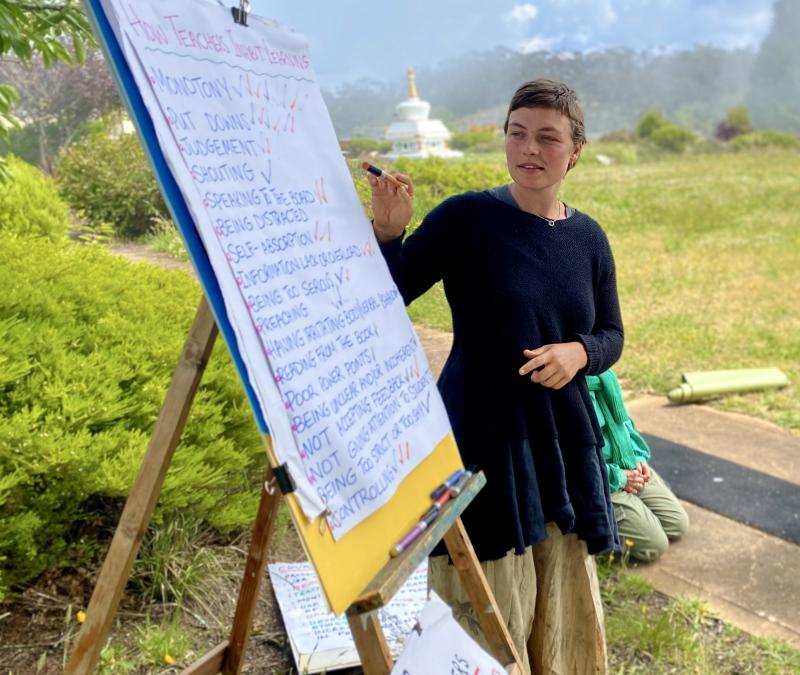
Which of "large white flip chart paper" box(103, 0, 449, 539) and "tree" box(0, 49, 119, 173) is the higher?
"tree" box(0, 49, 119, 173)

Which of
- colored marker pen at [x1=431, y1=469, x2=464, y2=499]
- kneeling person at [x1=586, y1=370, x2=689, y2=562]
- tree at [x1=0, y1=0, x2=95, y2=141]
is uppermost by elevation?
tree at [x1=0, y1=0, x2=95, y2=141]

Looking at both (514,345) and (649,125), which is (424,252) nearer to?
(514,345)

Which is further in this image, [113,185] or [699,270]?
[699,270]

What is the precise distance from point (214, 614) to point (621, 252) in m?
8.79

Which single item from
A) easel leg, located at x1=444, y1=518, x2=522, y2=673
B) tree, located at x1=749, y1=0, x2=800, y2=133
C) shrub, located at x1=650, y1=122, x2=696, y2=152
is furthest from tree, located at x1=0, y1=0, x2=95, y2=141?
tree, located at x1=749, y1=0, x2=800, y2=133

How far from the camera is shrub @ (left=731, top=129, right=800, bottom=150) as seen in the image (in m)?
24.8

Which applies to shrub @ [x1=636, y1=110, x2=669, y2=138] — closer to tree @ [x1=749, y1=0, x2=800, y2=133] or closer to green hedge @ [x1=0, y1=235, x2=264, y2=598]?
tree @ [x1=749, y1=0, x2=800, y2=133]

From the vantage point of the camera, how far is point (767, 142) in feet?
83.6

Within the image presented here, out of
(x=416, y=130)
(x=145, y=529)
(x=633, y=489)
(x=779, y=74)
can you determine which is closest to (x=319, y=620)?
(x=633, y=489)

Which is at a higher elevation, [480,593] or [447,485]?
[447,485]

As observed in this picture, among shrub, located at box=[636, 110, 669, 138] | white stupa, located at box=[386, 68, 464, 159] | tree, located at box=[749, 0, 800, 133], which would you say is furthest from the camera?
tree, located at box=[749, 0, 800, 133]

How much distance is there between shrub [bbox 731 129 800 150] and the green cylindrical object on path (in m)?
21.2

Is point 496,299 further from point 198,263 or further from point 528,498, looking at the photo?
point 198,263

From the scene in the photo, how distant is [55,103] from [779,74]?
52.5 m
